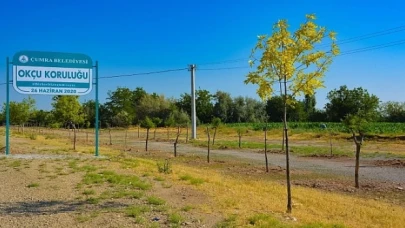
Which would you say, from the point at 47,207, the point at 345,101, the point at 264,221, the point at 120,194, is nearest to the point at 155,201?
the point at 120,194

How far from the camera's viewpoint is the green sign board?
1914cm

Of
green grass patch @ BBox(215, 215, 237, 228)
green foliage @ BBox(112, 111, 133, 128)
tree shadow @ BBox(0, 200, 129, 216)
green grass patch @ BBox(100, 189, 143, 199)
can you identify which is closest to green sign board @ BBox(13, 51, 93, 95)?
green grass patch @ BBox(100, 189, 143, 199)

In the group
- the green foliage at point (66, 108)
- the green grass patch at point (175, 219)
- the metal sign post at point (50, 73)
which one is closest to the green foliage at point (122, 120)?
the green foliage at point (66, 108)

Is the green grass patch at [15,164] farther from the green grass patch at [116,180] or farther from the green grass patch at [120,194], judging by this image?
the green grass patch at [120,194]

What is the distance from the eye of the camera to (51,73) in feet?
64.1

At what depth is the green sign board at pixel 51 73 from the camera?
754 inches

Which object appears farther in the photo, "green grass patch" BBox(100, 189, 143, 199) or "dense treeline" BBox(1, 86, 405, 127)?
"dense treeline" BBox(1, 86, 405, 127)

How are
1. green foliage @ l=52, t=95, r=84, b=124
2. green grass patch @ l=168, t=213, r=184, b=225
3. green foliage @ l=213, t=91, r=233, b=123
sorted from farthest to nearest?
1. green foliage @ l=213, t=91, r=233, b=123
2. green foliage @ l=52, t=95, r=84, b=124
3. green grass patch @ l=168, t=213, r=184, b=225

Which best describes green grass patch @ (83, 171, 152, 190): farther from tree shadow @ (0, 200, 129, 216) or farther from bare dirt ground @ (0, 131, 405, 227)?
tree shadow @ (0, 200, 129, 216)

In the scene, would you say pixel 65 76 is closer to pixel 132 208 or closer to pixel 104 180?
pixel 104 180

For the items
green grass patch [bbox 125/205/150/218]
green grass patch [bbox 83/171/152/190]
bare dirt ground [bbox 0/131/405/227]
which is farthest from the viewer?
green grass patch [bbox 83/171/152/190]

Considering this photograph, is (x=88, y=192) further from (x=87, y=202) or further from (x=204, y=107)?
(x=204, y=107)

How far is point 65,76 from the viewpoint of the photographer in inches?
778

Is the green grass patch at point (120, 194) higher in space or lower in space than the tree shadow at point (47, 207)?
higher
